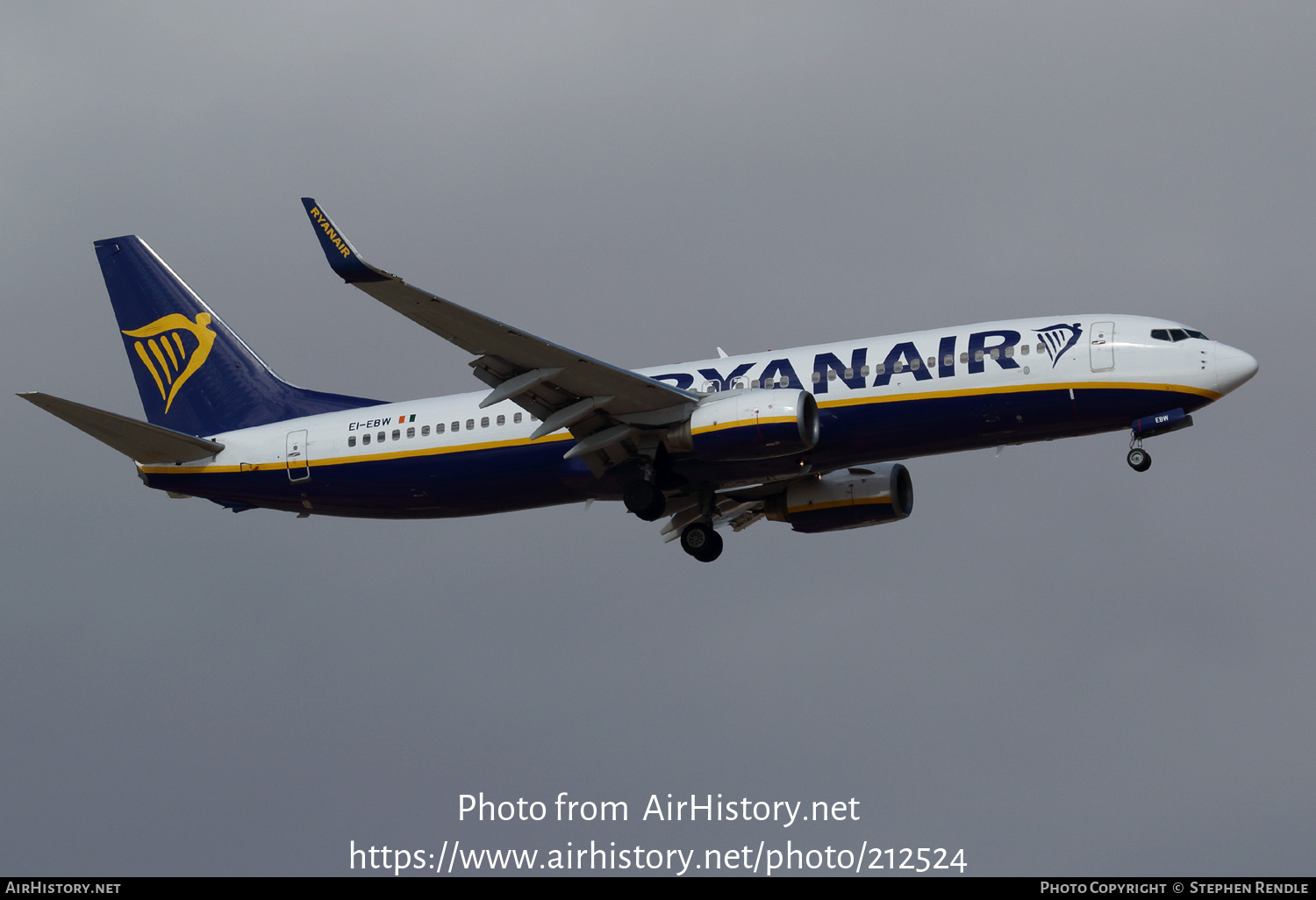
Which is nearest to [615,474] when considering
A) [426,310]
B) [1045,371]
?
[426,310]

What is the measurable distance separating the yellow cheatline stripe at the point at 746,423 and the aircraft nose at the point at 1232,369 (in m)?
10.3

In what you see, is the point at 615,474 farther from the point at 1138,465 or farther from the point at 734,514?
the point at 1138,465

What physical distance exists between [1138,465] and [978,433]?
4.04m

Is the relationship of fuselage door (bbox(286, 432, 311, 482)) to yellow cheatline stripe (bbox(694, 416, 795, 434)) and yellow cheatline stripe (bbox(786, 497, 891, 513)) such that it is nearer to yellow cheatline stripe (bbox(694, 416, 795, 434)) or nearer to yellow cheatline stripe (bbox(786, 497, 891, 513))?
yellow cheatline stripe (bbox(694, 416, 795, 434))

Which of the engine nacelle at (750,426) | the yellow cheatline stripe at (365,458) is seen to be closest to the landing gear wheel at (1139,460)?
the engine nacelle at (750,426)

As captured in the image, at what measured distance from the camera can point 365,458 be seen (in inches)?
1735

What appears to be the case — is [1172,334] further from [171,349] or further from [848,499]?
[171,349]

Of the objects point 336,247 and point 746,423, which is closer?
point 336,247

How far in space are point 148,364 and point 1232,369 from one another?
1206 inches

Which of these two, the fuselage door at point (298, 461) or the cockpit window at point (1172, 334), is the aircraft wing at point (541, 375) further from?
the cockpit window at point (1172, 334)

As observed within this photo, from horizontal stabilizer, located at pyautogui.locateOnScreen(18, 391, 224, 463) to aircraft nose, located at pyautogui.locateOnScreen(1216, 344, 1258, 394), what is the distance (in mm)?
26352

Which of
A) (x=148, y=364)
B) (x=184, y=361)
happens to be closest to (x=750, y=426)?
(x=184, y=361)

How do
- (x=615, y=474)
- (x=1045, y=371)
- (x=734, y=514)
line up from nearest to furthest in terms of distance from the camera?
1. (x=1045, y=371)
2. (x=615, y=474)
3. (x=734, y=514)

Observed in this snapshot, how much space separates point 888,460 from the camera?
4116 cm
